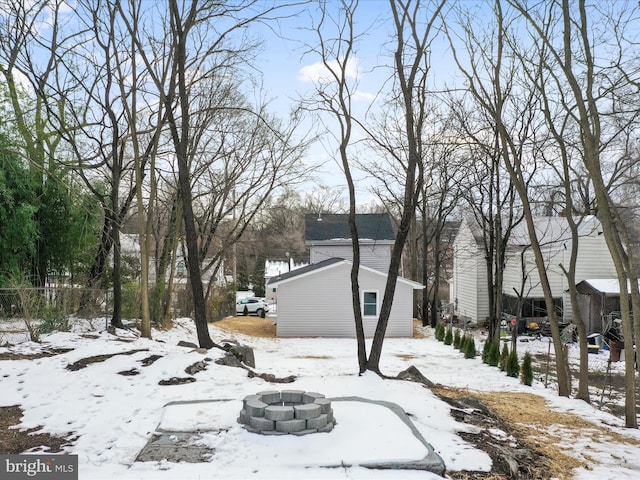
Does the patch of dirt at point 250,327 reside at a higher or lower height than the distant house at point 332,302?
lower

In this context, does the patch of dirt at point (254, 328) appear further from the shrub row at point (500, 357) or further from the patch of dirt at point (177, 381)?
the patch of dirt at point (177, 381)

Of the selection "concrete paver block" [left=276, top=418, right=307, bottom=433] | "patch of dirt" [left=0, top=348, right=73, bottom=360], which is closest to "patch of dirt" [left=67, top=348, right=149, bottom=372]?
"patch of dirt" [left=0, top=348, right=73, bottom=360]

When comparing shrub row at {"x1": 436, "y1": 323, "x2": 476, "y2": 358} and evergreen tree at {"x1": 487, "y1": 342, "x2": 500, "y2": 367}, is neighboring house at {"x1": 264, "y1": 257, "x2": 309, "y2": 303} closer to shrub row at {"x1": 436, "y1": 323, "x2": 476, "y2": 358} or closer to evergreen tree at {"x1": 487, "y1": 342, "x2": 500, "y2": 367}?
shrub row at {"x1": 436, "y1": 323, "x2": 476, "y2": 358}

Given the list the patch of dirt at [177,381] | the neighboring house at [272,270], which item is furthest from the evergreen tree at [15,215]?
the neighboring house at [272,270]

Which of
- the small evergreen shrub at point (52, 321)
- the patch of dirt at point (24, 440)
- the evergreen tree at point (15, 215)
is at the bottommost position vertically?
the patch of dirt at point (24, 440)

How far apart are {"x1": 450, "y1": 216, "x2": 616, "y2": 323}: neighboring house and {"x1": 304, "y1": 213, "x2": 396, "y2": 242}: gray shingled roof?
3.95 metres

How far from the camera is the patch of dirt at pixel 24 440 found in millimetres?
5570

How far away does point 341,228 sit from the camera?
91.1 feet

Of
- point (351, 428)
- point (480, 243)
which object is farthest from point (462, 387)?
point (480, 243)

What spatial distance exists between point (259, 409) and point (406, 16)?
745cm

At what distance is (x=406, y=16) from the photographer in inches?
384

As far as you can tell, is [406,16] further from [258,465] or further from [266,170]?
[266,170]

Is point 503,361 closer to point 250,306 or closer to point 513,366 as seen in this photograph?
point 513,366

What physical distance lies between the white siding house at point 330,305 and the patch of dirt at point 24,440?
→ 16031 millimetres
